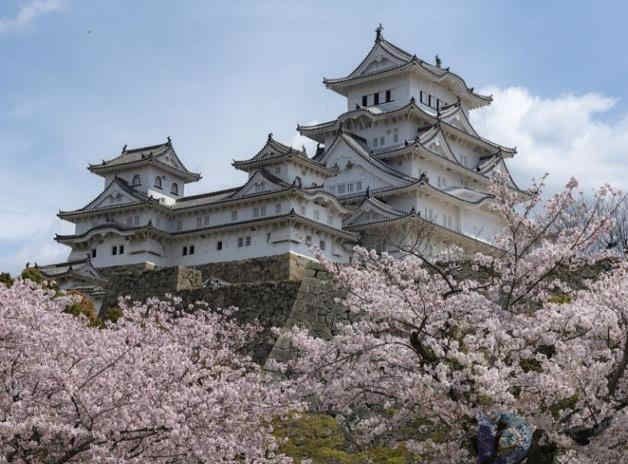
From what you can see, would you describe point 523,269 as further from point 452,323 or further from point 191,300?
point 191,300

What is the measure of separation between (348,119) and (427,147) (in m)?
4.68

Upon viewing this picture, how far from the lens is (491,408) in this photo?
1067cm

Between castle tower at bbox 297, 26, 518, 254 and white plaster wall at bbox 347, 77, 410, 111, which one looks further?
white plaster wall at bbox 347, 77, 410, 111

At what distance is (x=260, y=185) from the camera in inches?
1716

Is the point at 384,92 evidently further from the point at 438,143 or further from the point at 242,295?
the point at 242,295

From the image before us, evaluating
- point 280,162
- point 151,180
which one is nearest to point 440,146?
point 280,162

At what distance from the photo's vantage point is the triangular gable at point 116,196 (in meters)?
46.8

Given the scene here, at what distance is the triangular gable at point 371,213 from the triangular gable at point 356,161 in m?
2.08

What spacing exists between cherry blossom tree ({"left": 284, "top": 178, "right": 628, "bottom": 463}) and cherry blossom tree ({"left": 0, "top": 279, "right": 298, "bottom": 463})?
39.7 inches

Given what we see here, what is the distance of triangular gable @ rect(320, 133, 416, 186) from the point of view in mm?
46125

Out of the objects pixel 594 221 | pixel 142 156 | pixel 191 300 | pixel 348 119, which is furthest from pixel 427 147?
pixel 594 221

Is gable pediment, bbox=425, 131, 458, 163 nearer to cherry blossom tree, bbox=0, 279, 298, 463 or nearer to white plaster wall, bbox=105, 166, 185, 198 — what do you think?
white plaster wall, bbox=105, 166, 185, 198

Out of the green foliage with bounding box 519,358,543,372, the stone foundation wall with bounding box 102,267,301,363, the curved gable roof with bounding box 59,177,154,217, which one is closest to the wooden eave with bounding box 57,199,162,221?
the curved gable roof with bounding box 59,177,154,217

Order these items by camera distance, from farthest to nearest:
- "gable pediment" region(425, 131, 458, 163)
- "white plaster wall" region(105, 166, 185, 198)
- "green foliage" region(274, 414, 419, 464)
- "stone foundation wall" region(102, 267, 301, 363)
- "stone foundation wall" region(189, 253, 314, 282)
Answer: "gable pediment" region(425, 131, 458, 163), "white plaster wall" region(105, 166, 185, 198), "stone foundation wall" region(189, 253, 314, 282), "stone foundation wall" region(102, 267, 301, 363), "green foliage" region(274, 414, 419, 464)
